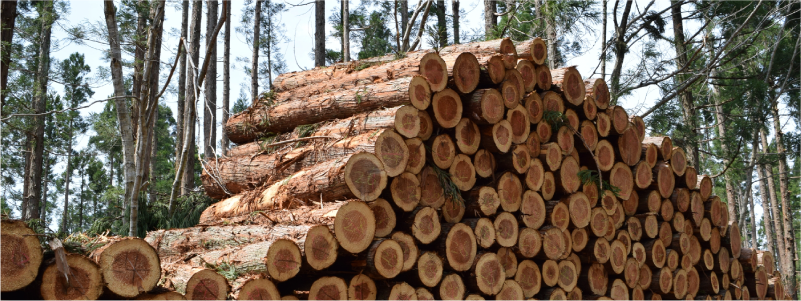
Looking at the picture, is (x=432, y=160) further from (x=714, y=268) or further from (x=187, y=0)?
(x=187, y=0)

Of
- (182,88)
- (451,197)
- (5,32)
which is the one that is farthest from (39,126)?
(451,197)

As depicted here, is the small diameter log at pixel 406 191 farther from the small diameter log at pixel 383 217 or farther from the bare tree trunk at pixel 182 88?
the bare tree trunk at pixel 182 88

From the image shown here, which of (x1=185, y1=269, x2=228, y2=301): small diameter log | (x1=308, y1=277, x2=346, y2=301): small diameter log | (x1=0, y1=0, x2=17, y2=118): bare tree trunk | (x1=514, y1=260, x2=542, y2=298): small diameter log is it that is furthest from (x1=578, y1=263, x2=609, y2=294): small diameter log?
(x1=0, y1=0, x2=17, y2=118): bare tree trunk

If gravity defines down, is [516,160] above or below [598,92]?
below

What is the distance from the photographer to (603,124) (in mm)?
5156

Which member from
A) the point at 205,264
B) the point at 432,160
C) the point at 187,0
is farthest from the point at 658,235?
the point at 187,0

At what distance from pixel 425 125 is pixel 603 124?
2085 millimetres

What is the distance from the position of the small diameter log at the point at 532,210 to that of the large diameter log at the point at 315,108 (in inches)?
48.7

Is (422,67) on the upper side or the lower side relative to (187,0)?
lower

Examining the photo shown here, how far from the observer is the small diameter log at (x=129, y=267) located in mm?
2434

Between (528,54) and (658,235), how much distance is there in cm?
228

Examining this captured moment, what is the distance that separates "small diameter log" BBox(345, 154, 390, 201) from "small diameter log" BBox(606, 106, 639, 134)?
273 centimetres

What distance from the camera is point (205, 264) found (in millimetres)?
3418

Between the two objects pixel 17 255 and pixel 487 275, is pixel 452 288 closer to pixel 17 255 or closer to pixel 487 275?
pixel 487 275
